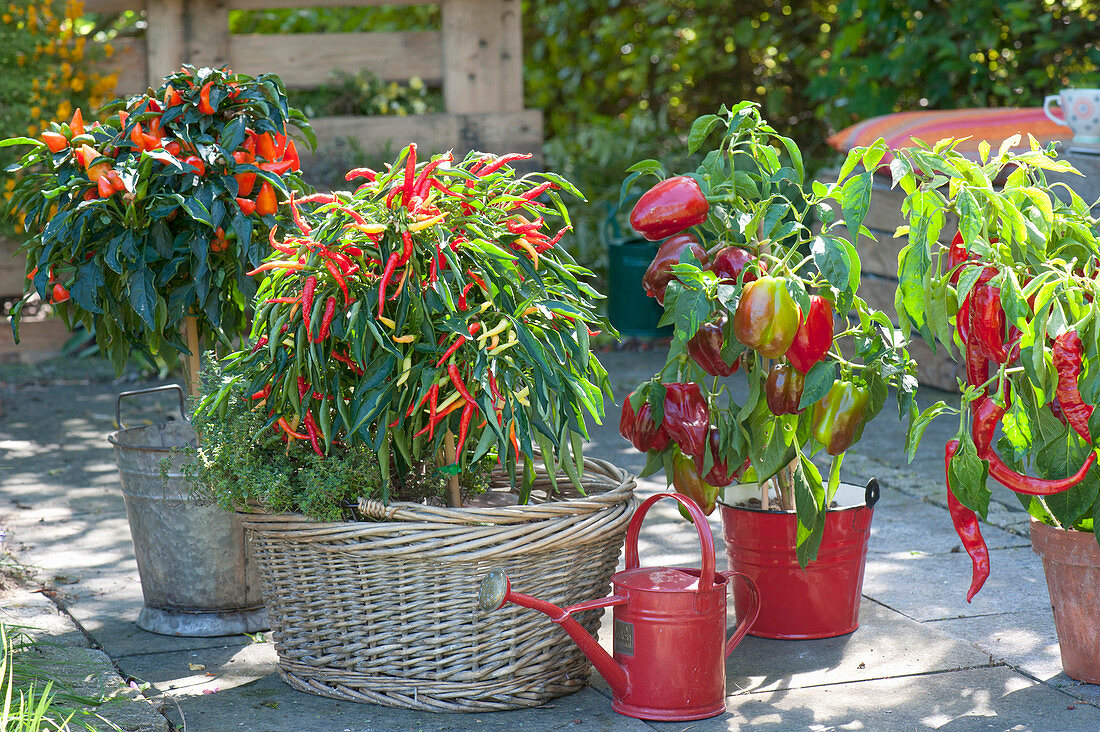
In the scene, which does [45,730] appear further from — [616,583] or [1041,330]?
[1041,330]

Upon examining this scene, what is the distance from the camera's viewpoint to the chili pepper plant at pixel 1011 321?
2.14 m

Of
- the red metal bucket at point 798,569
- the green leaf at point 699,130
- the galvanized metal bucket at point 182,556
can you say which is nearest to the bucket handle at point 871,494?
the red metal bucket at point 798,569

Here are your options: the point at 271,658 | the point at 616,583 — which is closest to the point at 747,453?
the point at 616,583

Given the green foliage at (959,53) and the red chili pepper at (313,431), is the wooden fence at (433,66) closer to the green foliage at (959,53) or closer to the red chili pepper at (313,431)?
the green foliage at (959,53)

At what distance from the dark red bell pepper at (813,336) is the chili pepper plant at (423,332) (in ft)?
1.32

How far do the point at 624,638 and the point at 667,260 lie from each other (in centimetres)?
77

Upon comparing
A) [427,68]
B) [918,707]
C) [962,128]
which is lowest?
[918,707]

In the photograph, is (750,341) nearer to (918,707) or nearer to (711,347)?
(711,347)

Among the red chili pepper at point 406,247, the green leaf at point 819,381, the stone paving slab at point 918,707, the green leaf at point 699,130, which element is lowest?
the stone paving slab at point 918,707

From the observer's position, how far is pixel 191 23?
5613 millimetres

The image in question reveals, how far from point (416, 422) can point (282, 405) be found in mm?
286

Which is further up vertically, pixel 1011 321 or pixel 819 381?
pixel 1011 321

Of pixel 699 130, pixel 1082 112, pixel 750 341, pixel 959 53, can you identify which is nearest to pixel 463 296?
pixel 750 341

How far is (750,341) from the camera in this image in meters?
2.31
